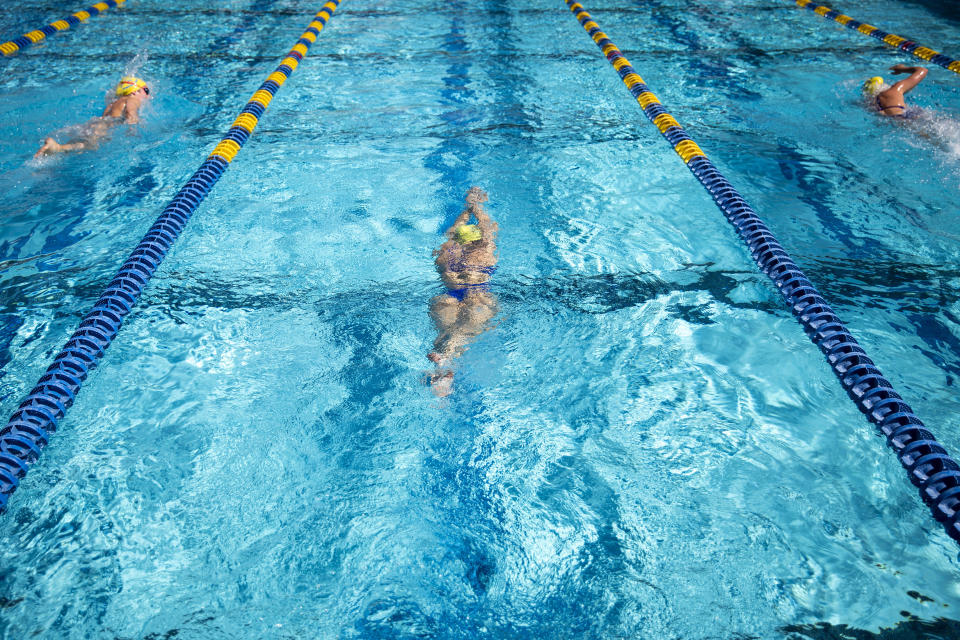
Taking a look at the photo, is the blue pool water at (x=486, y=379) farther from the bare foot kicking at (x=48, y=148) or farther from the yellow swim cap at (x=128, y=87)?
the yellow swim cap at (x=128, y=87)

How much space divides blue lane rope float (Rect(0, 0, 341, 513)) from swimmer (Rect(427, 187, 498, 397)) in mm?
1444

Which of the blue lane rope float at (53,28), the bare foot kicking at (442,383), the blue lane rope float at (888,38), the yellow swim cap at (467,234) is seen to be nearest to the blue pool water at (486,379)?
the bare foot kicking at (442,383)

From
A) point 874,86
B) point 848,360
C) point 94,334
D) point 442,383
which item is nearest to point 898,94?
point 874,86

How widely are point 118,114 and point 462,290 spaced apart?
342cm

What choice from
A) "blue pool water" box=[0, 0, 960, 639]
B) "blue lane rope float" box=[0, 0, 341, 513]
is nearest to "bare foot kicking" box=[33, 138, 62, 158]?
"blue pool water" box=[0, 0, 960, 639]

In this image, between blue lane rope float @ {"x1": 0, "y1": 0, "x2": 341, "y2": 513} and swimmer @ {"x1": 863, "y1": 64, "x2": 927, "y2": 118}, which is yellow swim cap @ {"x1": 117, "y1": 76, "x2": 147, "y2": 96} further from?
swimmer @ {"x1": 863, "y1": 64, "x2": 927, "y2": 118}

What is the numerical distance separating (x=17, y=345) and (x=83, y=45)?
16.6ft

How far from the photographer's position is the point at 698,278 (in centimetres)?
309

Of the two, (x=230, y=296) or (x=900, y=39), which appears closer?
(x=230, y=296)

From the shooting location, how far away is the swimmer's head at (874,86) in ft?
15.4

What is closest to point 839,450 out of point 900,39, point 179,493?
point 179,493

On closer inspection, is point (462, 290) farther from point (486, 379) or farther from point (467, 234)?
point (486, 379)

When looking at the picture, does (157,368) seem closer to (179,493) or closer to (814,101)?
(179,493)

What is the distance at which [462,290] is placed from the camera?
3033 millimetres
